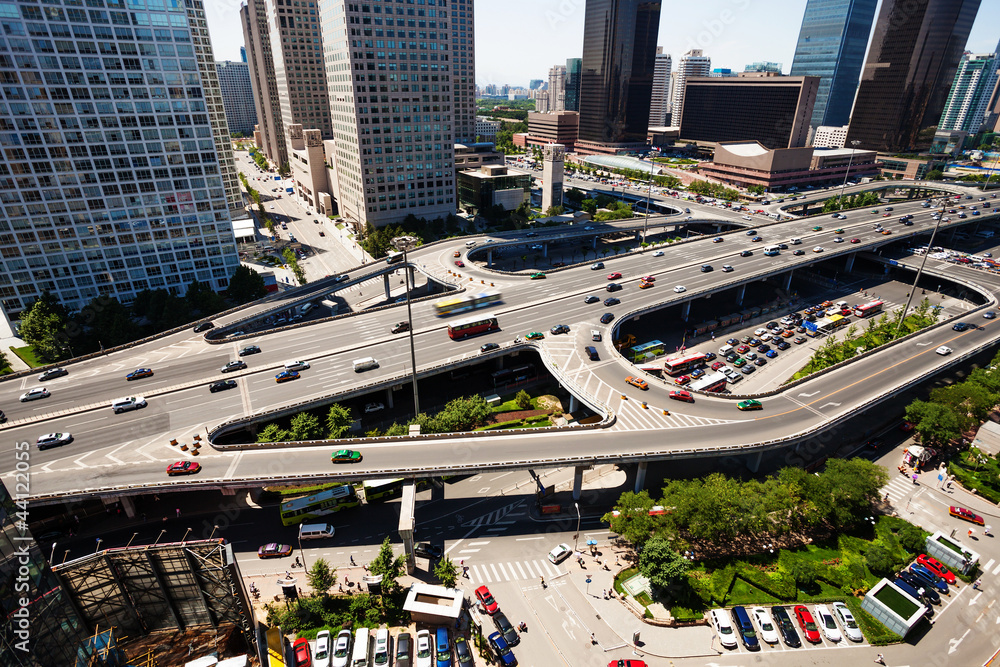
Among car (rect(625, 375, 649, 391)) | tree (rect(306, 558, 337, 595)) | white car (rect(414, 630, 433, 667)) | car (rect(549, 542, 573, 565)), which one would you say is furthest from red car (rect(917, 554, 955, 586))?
tree (rect(306, 558, 337, 595))

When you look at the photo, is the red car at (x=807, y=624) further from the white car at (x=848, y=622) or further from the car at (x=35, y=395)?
the car at (x=35, y=395)

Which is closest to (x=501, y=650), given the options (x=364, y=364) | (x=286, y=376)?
(x=364, y=364)

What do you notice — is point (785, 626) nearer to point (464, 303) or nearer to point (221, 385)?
point (464, 303)

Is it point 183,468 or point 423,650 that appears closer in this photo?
point 423,650

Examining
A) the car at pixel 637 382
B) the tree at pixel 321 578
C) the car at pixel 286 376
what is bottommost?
the tree at pixel 321 578

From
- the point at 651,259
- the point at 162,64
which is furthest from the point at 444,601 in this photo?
the point at 162,64

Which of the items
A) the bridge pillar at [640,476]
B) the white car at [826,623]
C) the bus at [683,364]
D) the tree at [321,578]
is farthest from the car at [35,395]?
the white car at [826,623]
